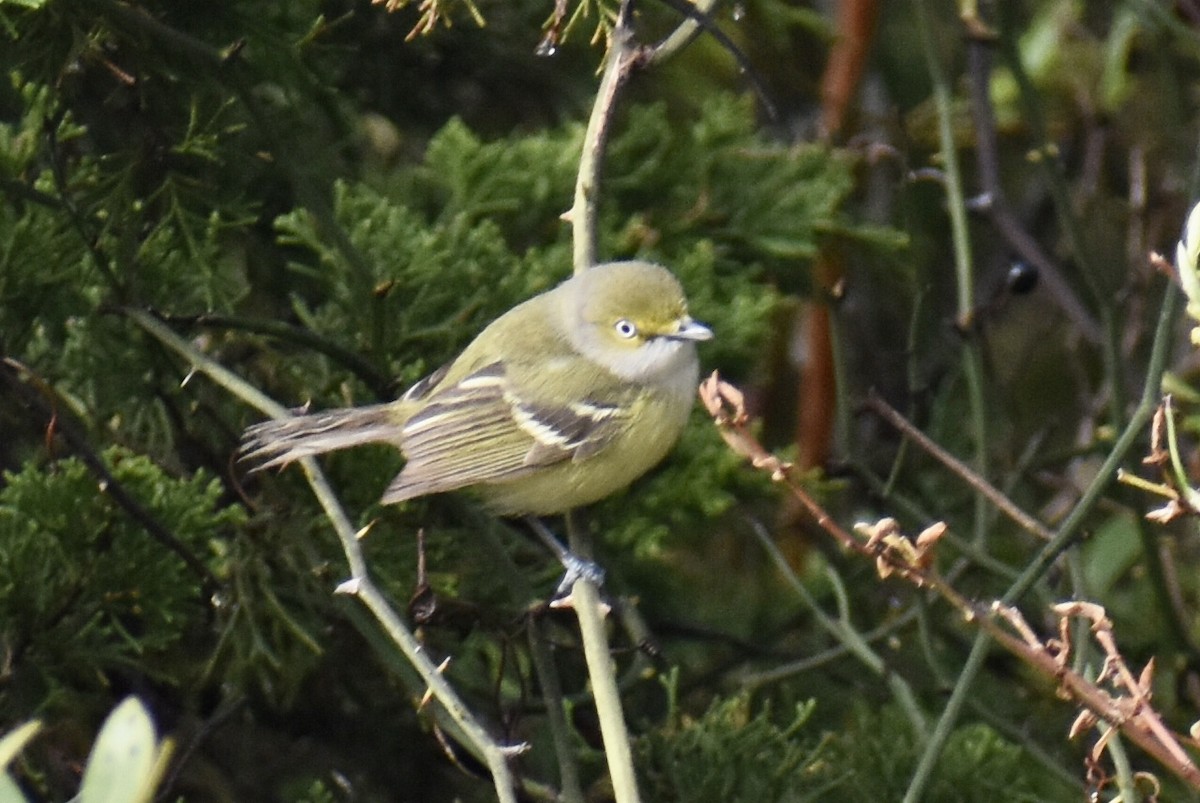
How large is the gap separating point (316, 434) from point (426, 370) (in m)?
0.55

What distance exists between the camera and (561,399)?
3.39m

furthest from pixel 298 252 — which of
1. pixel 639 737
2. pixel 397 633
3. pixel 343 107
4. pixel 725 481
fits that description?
pixel 397 633

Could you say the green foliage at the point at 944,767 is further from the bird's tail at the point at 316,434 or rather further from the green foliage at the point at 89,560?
the green foliage at the point at 89,560

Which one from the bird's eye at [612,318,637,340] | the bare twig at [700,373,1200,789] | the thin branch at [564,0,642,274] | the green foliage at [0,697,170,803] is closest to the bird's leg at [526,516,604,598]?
the bird's eye at [612,318,637,340]

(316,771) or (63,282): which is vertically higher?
(63,282)

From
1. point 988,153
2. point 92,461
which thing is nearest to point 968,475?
point 988,153

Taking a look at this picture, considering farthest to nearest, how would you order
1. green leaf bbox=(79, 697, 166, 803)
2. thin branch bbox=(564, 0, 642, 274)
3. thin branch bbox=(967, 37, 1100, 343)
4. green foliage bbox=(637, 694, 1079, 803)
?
thin branch bbox=(967, 37, 1100, 343) < green foliage bbox=(637, 694, 1079, 803) < thin branch bbox=(564, 0, 642, 274) < green leaf bbox=(79, 697, 166, 803)

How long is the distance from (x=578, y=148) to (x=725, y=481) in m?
0.79

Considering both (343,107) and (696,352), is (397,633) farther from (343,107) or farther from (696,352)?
(343,107)

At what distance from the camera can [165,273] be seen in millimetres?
3021

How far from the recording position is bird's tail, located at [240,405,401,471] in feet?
8.82

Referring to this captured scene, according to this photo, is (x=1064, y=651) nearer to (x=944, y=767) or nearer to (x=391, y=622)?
(x=391, y=622)

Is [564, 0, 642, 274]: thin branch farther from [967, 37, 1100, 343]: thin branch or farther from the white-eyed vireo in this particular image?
[967, 37, 1100, 343]: thin branch

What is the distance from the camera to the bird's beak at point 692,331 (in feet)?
10.2
